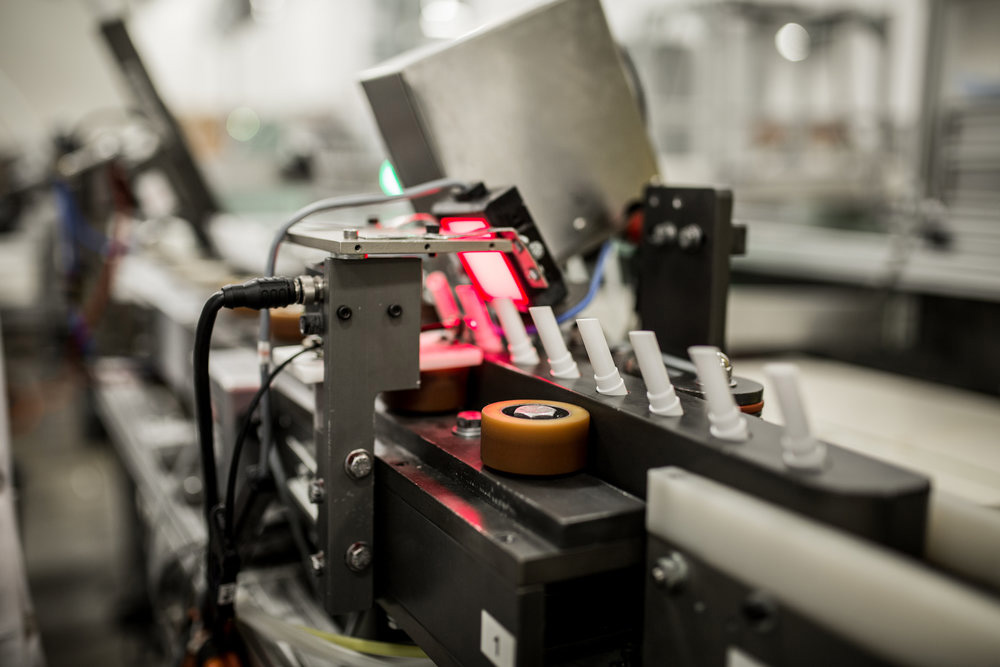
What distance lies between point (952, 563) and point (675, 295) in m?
0.51

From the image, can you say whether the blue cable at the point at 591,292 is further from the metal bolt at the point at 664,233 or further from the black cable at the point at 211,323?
the black cable at the point at 211,323

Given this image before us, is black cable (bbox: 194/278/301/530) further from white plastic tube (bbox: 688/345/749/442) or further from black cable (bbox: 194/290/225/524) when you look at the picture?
white plastic tube (bbox: 688/345/749/442)

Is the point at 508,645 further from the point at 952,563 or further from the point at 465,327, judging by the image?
the point at 465,327

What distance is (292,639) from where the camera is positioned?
2.93 feet

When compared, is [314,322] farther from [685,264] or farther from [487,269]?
[685,264]

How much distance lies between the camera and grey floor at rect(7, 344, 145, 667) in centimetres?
221

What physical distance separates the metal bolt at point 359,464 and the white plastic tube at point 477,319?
0.70 ft

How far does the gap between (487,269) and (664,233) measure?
0.25 meters

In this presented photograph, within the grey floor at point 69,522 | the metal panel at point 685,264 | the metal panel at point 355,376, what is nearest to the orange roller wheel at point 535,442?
the metal panel at point 355,376

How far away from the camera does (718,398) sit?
578mm

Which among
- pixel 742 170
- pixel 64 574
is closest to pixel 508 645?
pixel 64 574

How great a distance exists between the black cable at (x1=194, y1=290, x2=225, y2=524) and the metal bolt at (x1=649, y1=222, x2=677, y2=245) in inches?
20.4

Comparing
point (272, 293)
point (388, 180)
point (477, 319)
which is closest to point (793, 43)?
point (388, 180)

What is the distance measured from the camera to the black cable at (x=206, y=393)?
76 centimetres
